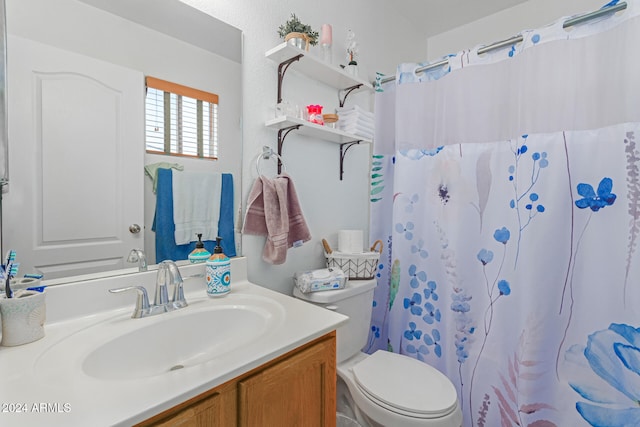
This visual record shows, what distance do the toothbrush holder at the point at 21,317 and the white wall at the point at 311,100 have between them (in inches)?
26.3

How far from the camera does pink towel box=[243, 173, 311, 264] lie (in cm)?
127

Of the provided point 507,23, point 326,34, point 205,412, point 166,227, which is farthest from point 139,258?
point 507,23

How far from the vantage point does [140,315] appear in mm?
873

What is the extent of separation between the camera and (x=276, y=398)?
710 millimetres

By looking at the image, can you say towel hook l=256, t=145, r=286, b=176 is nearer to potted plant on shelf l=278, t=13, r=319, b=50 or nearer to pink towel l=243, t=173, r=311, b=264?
pink towel l=243, t=173, r=311, b=264

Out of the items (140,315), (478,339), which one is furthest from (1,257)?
(478,339)

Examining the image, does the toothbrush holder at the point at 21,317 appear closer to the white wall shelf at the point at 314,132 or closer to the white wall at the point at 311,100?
the white wall at the point at 311,100

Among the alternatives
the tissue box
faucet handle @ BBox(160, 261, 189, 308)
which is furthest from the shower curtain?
faucet handle @ BBox(160, 261, 189, 308)

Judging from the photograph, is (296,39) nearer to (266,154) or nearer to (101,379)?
(266,154)

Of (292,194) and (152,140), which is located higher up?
(152,140)

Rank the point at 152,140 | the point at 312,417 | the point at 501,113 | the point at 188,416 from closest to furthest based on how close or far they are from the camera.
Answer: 1. the point at 188,416
2. the point at 312,417
3. the point at 152,140
4. the point at 501,113

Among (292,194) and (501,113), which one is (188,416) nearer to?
(292,194)

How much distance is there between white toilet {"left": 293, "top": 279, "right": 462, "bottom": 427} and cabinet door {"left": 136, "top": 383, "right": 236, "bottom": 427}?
0.64 m

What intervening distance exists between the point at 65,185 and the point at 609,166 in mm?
1813
